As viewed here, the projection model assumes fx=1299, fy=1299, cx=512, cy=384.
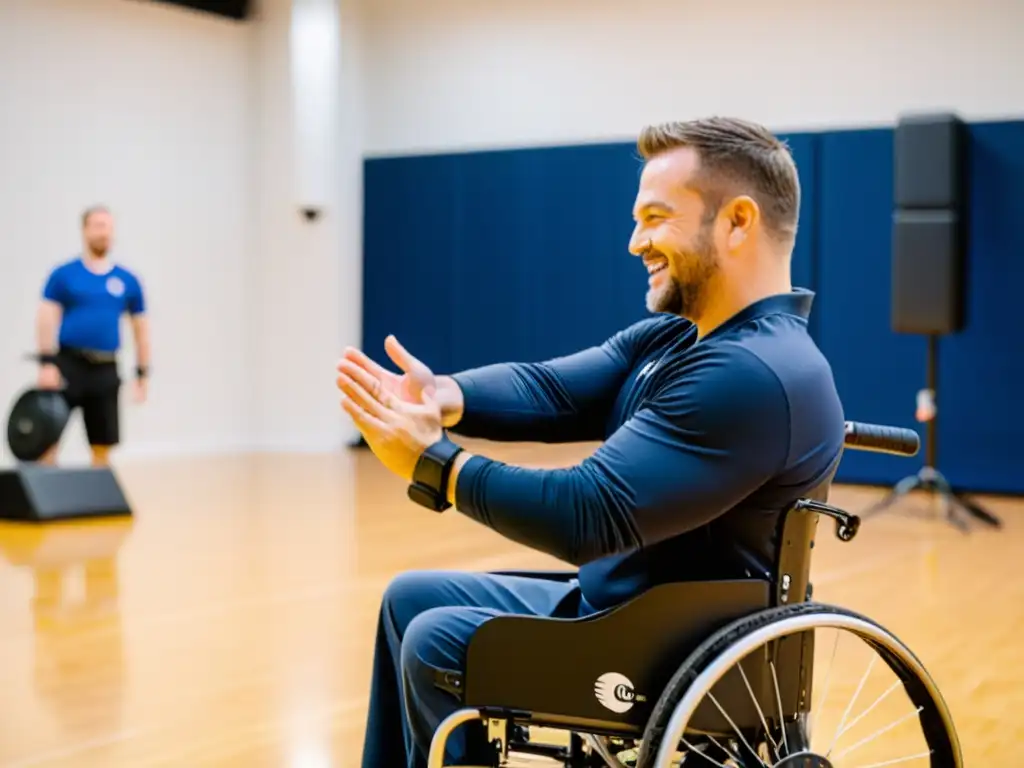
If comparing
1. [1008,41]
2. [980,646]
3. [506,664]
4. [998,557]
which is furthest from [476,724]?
[1008,41]

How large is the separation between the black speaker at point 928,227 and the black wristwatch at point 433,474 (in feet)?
16.5

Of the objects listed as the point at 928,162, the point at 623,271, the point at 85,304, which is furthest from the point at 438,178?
the point at 928,162

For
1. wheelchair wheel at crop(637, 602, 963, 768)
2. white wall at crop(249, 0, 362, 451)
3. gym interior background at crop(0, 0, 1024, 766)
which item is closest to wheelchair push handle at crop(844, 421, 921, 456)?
wheelchair wheel at crop(637, 602, 963, 768)

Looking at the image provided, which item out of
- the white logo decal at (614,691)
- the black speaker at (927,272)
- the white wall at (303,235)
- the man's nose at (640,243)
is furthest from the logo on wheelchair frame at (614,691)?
the white wall at (303,235)

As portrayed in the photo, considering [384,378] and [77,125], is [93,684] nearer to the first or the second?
[384,378]

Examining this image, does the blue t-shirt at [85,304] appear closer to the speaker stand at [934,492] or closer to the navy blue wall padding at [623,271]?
the navy blue wall padding at [623,271]

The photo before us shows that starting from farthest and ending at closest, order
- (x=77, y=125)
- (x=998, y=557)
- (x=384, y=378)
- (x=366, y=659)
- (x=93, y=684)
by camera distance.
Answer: (x=77, y=125) → (x=998, y=557) → (x=366, y=659) → (x=93, y=684) → (x=384, y=378)

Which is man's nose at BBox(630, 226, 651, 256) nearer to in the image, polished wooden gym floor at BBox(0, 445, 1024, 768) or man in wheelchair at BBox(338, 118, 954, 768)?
man in wheelchair at BBox(338, 118, 954, 768)

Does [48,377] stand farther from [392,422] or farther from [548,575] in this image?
[392,422]

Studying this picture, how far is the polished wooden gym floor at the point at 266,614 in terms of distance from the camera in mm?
2760

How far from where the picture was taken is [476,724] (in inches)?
67.0

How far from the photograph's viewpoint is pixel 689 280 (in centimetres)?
162

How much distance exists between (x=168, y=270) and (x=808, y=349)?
24.5 feet

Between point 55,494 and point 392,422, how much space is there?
4.49m
